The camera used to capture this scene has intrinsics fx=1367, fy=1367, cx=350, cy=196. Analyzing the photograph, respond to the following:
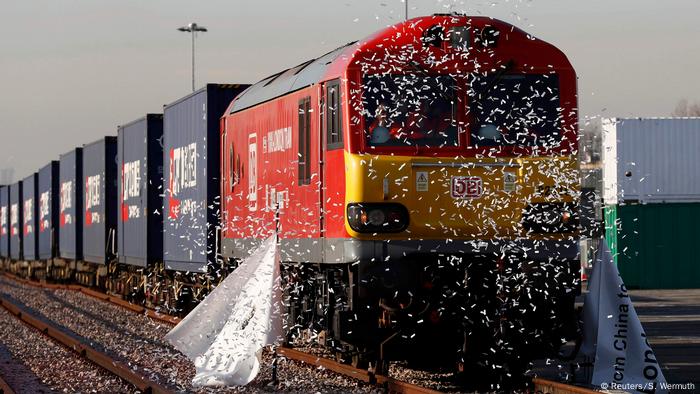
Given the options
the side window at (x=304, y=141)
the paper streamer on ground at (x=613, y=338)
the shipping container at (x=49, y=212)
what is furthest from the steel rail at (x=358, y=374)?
the shipping container at (x=49, y=212)

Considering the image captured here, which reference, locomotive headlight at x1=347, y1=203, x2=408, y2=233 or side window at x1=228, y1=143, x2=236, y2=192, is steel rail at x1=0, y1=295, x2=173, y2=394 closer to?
locomotive headlight at x1=347, y1=203, x2=408, y2=233

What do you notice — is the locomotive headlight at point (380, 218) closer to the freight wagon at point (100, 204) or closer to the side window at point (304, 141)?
the side window at point (304, 141)

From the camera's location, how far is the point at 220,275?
19750 mm

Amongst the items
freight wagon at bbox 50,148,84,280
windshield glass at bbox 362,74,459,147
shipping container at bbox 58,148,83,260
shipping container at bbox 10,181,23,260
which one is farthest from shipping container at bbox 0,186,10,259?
windshield glass at bbox 362,74,459,147

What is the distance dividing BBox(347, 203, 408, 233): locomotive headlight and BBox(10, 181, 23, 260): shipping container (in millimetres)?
45990

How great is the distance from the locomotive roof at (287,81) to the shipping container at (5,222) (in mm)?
45779

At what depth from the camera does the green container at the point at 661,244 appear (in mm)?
44250

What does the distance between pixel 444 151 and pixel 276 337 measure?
2349 millimetres

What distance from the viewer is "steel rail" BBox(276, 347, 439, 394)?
1193cm

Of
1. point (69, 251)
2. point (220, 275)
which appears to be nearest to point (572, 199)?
point (220, 275)

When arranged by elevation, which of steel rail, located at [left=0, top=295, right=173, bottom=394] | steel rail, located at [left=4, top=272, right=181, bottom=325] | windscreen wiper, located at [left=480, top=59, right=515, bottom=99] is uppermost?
windscreen wiper, located at [left=480, top=59, right=515, bottom=99]

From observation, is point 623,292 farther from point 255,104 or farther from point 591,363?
point 255,104

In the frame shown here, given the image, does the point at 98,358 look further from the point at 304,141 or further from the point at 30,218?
the point at 30,218

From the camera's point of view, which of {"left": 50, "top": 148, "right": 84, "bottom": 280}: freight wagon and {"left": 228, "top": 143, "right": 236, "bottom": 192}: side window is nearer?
{"left": 228, "top": 143, "right": 236, "bottom": 192}: side window
